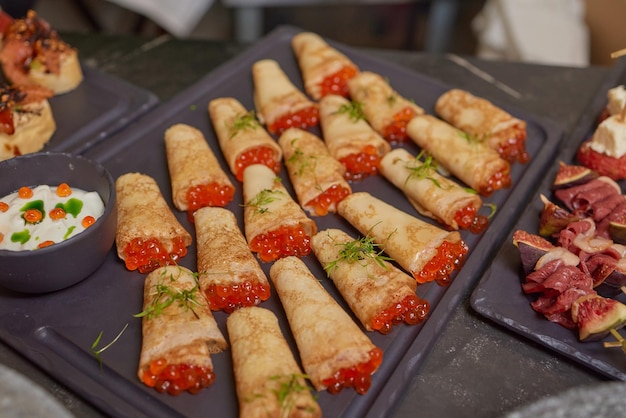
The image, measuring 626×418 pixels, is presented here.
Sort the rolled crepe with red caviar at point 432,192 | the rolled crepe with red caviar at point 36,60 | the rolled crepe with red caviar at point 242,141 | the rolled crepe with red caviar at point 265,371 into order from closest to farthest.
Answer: the rolled crepe with red caviar at point 265,371, the rolled crepe with red caviar at point 432,192, the rolled crepe with red caviar at point 242,141, the rolled crepe with red caviar at point 36,60

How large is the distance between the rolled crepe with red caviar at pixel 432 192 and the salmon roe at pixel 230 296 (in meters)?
1.10

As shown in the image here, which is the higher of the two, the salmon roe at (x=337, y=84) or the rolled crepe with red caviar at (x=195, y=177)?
the salmon roe at (x=337, y=84)

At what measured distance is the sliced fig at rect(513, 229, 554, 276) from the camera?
2814mm

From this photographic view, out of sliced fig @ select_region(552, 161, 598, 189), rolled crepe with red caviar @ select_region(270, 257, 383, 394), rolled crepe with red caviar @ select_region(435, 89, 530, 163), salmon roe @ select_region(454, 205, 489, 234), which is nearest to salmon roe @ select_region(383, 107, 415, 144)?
rolled crepe with red caviar @ select_region(435, 89, 530, 163)

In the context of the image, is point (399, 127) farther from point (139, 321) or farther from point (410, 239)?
point (139, 321)

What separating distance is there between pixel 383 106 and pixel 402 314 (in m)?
1.70

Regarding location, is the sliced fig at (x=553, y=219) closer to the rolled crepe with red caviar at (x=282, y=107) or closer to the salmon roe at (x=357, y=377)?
the salmon roe at (x=357, y=377)

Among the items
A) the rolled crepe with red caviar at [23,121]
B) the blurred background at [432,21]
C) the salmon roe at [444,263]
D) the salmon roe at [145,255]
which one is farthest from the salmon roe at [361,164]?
the blurred background at [432,21]

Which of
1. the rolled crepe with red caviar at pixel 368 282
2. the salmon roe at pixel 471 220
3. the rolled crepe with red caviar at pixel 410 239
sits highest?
the salmon roe at pixel 471 220

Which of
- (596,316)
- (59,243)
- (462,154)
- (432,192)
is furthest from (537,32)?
(59,243)

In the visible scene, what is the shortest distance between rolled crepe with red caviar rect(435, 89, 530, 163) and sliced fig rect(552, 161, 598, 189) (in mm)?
332

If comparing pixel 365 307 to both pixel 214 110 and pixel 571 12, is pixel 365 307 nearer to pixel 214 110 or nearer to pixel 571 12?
pixel 214 110

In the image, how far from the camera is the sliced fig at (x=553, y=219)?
120 inches

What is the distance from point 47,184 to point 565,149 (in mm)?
2902
